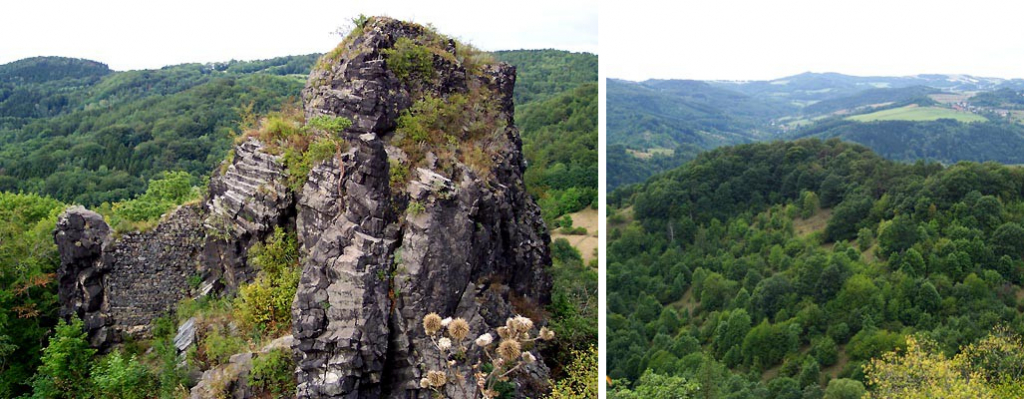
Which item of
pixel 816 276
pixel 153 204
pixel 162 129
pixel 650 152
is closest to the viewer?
pixel 153 204

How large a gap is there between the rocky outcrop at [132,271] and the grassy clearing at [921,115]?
1935cm

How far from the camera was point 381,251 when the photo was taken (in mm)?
6473

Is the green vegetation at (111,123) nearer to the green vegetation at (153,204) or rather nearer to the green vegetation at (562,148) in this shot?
the green vegetation at (153,204)

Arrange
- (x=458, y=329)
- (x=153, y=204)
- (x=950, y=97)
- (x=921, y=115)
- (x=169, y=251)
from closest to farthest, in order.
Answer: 1. (x=458, y=329)
2. (x=169, y=251)
3. (x=153, y=204)
4. (x=950, y=97)
5. (x=921, y=115)

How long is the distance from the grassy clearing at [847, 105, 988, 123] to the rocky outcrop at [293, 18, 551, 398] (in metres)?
15.4

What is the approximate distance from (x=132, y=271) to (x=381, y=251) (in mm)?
5206

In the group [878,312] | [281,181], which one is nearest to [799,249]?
[878,312]

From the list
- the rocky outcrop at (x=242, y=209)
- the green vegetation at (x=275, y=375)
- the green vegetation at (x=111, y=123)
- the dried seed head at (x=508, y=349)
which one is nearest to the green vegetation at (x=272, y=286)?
the rocky outcrop at (x=242, y=209)

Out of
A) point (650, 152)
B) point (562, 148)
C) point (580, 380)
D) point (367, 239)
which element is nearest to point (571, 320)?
point (580, 380)

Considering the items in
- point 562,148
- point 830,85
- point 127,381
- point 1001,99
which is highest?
point 830,85

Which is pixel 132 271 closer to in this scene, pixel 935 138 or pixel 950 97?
pixel 950 97

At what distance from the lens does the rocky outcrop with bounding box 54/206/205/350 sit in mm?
8859

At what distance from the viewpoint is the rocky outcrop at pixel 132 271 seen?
8859 millimetres

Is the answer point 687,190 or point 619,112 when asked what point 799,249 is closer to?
point 687,190
